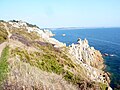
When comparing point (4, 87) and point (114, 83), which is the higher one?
point (4, 87)

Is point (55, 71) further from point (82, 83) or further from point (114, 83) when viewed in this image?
point (114, 83)

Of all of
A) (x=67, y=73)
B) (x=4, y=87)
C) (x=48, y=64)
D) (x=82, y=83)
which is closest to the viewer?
(x=4, y=87)

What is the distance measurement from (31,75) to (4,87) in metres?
3.20

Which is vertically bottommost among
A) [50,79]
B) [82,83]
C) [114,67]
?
[114,67]

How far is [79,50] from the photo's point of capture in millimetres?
64625

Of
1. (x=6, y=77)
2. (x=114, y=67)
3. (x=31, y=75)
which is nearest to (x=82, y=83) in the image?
(x=31, y=75)

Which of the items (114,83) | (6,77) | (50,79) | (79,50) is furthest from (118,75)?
(6,77)

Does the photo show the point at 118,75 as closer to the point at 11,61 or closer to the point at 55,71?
the point at 55,71

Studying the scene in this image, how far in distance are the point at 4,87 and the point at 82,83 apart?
978 centimetres

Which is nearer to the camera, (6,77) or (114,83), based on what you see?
(6,77)

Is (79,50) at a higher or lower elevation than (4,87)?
lower

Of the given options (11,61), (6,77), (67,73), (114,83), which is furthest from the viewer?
(114,83)

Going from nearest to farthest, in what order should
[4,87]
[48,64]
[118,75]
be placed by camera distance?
[4,87] → [48,64] → [118,75]

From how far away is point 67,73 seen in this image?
25.8 m
